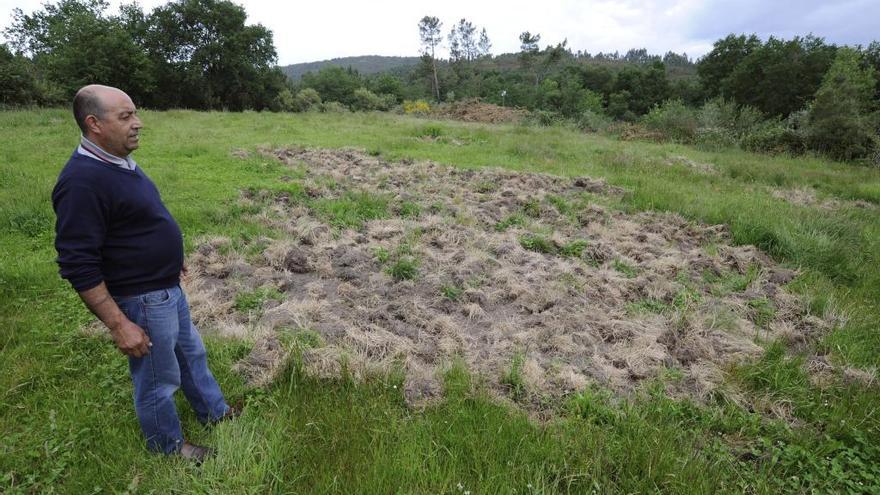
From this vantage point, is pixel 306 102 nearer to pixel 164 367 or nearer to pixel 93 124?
pixel 93 124

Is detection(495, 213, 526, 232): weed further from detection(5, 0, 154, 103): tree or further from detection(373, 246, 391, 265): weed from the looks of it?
detection(5, 0, 154, 103): tree

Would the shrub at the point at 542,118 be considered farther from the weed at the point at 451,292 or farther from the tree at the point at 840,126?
the weed at the point at 451,292

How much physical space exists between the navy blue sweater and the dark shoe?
915mm

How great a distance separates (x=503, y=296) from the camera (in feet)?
14.8

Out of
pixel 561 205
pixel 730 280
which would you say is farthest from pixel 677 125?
pixel 730 280

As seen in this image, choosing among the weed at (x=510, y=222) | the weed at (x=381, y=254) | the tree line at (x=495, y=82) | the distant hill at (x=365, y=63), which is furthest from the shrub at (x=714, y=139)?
the distant hill at (x=365, y=63)

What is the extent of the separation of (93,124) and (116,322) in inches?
34.6

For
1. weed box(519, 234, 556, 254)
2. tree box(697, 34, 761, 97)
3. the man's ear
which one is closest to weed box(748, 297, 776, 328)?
weed box(519, 234, 556, 254)

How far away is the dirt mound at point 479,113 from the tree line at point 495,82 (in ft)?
6.45

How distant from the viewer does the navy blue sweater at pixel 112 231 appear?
180 cm

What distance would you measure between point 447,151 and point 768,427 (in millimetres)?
10153

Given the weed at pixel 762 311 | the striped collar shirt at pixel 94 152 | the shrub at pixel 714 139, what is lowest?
the weed at pixel 762 311

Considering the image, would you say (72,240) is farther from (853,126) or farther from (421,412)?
(853,126)

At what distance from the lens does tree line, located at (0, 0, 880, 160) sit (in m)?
17.8
